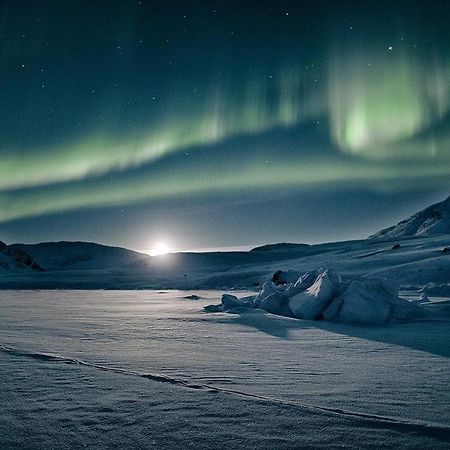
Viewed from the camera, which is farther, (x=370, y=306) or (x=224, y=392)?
(x=370, y=306)

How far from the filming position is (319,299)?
22.4ft

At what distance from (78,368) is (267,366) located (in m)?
1.43

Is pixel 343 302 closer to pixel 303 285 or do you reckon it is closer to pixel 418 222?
pixel 303 285

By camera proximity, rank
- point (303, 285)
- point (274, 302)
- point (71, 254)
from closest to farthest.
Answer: point (274, 302) → point (303, 285) → point (71, 254)

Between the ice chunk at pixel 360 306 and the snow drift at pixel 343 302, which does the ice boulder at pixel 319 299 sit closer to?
the snow drift at pixel 343 302

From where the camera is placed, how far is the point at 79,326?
612 centimetres

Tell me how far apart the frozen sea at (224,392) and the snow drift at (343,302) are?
151cm

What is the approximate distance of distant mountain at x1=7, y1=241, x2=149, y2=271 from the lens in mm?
89938

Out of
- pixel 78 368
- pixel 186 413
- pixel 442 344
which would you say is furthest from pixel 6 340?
pixel 442 344

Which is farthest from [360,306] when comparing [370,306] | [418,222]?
[418,222]

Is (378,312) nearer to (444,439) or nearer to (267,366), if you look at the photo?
(267,366)

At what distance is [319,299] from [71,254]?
94.4 meters

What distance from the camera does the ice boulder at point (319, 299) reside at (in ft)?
22.4

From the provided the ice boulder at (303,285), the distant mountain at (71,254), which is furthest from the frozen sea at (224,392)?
the distant mountain at (71,254)
